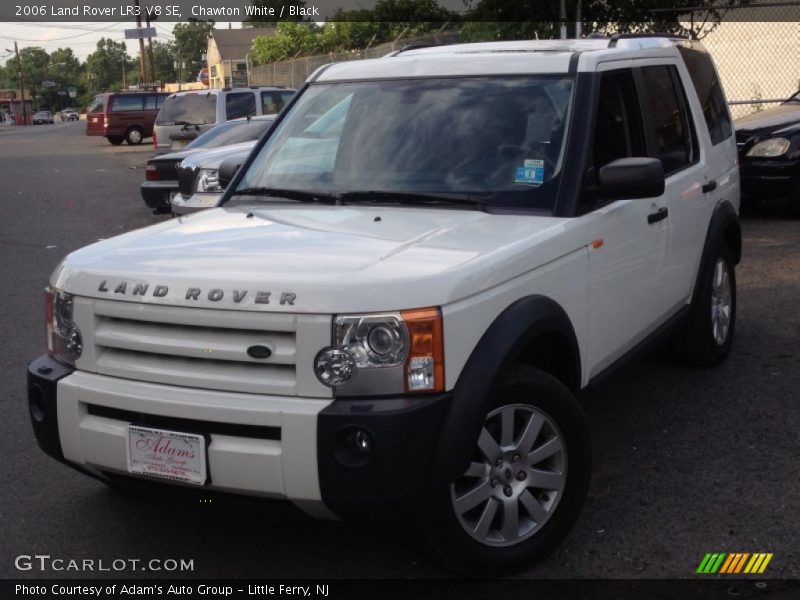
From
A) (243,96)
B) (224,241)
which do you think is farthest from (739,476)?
(243,96)

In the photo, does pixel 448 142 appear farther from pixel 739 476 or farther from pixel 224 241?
pixel 739 476

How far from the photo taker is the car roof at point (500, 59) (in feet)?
15.8

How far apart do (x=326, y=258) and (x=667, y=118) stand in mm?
2619

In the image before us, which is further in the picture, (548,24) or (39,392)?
(548,24)

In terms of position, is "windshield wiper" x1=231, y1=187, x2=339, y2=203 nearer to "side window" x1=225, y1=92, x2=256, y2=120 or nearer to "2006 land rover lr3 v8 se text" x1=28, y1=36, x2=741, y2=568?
"2006 land rover lr3 v8 se text" x1=28, y1=36, x2=741, y2=568

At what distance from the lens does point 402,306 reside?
341 centimetres

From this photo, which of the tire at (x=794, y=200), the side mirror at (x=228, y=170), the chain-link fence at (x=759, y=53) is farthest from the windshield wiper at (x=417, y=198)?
the chain-link fence at (x=759, y=53)

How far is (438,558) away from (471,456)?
45cm

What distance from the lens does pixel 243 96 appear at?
735 inches

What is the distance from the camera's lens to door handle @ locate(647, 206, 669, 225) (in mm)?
4980

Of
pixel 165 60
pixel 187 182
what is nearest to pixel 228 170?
pixel 187 182

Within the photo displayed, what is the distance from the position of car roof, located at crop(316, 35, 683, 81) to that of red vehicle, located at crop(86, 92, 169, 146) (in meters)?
32.3

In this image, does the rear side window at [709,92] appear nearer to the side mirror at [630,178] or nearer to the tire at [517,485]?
the side mirror at [630,178]

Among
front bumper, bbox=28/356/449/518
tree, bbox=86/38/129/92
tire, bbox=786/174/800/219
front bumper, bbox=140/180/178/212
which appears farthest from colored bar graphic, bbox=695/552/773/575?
tree, bbox=86/38/129/92
